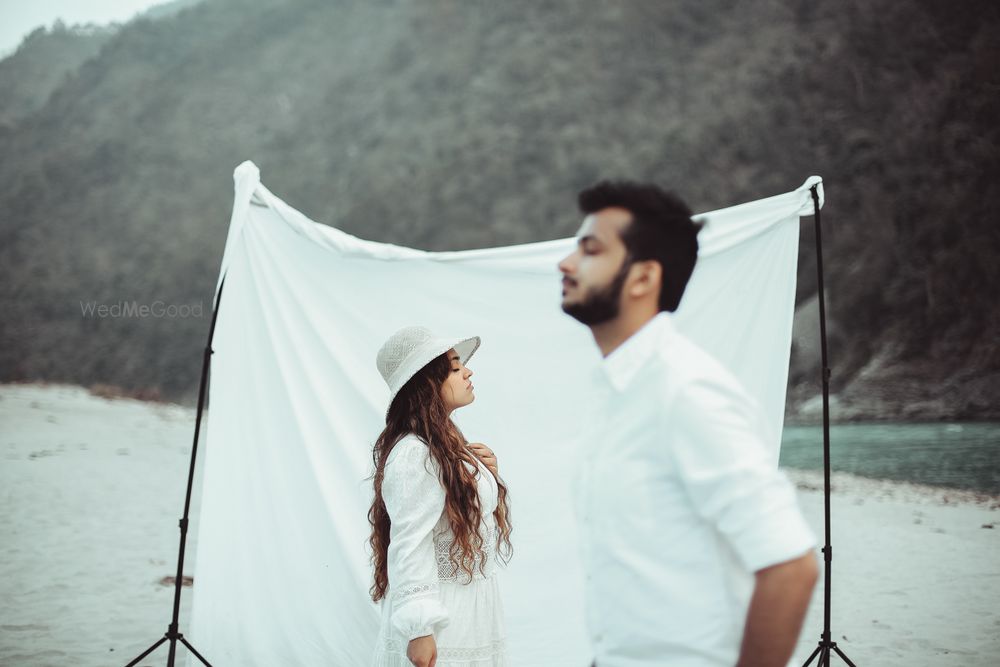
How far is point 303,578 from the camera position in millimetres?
3137

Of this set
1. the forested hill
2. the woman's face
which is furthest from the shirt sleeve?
the forested hill

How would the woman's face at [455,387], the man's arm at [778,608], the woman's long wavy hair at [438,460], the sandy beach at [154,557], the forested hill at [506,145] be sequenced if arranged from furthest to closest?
the forested hill at [506,145] < the sandy beach at [154,557] < the woman's face at [455,387] < the woman's long wavy hair at [438,460] < the man's arm at [778,608]

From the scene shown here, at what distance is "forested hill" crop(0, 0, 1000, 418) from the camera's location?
976 inches

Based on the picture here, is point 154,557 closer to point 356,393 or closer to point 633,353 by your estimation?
point 356,393

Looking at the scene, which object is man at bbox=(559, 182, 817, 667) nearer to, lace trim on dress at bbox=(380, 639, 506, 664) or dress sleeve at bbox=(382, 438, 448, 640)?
dress sleeve at bbox=(382, 438, 448, 640)

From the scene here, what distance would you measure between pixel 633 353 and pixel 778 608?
0.36 metres

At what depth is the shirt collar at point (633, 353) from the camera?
117 cm

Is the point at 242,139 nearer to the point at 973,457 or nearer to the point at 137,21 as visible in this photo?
the point at 137,21

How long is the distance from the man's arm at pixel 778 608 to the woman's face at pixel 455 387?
118 cm

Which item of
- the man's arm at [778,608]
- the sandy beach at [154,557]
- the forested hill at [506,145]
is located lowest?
the sandy beach at [154,557]

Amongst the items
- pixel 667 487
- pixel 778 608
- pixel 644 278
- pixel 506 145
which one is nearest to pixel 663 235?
pixel 644 278

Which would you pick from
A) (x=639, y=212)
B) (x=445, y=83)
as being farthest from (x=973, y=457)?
(x=445, y=83)

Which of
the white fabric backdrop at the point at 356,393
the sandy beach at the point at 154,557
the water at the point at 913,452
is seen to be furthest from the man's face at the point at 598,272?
the water at the point at 913,452

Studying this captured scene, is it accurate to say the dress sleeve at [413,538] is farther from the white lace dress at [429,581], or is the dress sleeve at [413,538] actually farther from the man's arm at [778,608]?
the man's arm at [778,608]
